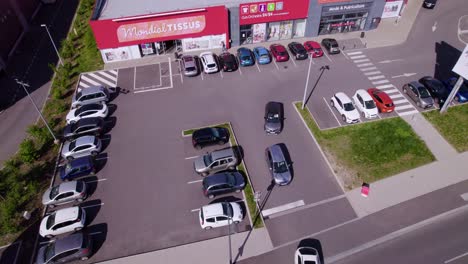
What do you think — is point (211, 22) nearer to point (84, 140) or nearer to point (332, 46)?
point (332, 46)

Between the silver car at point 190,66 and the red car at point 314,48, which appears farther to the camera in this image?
the red car at point 314,48

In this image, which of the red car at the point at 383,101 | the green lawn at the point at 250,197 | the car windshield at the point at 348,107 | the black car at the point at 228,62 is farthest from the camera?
the black car at the point at 228,62

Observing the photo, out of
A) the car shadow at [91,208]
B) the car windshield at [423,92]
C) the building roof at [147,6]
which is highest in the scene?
the building roof at [147,6]

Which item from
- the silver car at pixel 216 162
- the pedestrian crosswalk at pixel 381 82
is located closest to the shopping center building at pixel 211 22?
the pedestrian crosswalk at pixel 381 82

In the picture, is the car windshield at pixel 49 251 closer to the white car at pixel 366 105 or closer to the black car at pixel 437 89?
the white car at pixel 366 105

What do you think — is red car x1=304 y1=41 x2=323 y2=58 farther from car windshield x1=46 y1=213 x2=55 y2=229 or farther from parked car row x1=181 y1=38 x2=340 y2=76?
car windshield x1=46 y1=213 x2=55 y2=229

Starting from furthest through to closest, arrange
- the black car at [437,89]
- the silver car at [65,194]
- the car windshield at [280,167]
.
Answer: the black car at [437,89] < the car windshield at [280,167] < the silver car at [65,194]

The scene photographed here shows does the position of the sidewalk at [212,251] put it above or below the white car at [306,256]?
below

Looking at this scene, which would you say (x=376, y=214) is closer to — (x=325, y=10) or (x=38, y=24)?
(x=325, y=10)
